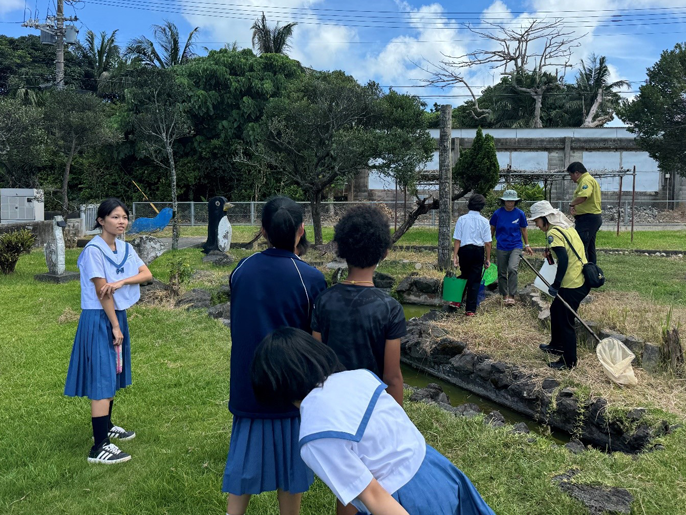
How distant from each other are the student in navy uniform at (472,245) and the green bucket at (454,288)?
3.0 inches

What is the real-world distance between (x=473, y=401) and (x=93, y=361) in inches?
136

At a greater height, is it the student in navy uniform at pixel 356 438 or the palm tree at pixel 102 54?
the palm tree at pixel 102 54

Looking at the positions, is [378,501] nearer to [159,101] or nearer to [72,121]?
[159,101]

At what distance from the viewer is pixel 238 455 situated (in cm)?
221

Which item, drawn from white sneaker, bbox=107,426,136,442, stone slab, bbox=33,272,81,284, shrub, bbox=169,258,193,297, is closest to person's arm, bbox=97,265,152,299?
white sneaker, bbox=107,426,136,442

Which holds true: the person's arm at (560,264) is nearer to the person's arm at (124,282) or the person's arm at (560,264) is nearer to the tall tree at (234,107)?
the person's arm at (124,282)

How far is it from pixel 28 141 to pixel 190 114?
751cm

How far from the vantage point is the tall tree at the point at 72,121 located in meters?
18.4

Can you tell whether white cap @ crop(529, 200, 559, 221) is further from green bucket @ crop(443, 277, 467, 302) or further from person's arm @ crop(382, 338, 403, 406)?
person's arm @ crop(382, 338, 403, 406)

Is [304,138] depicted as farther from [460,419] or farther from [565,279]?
[460,419]

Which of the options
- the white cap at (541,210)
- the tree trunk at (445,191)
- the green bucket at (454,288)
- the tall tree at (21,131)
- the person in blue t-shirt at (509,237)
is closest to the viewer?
the white cap at (541,210)

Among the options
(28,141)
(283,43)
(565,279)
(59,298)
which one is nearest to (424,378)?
(565,279)

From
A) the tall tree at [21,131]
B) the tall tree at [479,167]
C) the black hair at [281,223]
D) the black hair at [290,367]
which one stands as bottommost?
the black hair at [290,367]

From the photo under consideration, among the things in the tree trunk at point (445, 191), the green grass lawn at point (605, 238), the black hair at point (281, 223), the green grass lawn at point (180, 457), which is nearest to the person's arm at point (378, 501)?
the black hair at point (281, 223)
